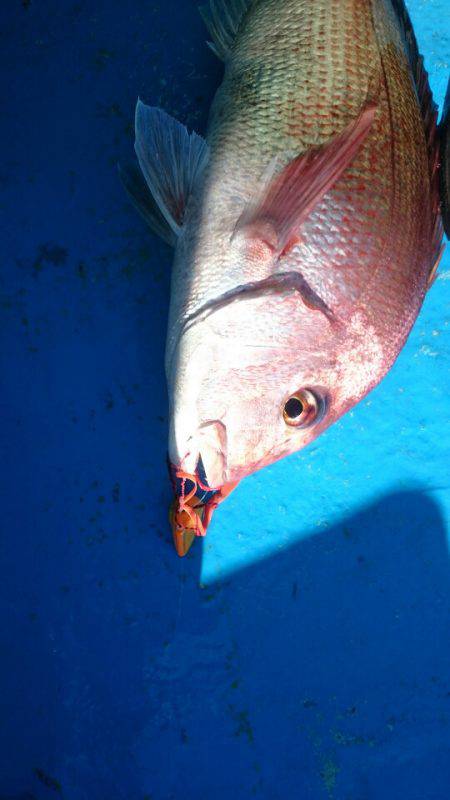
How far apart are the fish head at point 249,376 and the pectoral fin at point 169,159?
0.32 meters

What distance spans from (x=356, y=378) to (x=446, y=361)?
0.64 m

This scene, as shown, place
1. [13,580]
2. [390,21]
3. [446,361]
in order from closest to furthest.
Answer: [390,21]
[13,580]
[446,361]

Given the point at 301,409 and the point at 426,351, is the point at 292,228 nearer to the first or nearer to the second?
the point at 301,409

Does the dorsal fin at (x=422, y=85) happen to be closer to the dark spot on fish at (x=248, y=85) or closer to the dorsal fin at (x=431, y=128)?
the dorsal fin at (x=431, y=128)

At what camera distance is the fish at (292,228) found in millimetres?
1354

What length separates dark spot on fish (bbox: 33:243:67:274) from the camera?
1.76 m

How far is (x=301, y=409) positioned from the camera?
141cm

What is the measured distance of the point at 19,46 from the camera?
5.85 feet

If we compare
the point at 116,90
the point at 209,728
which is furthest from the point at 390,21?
the point at 209,728

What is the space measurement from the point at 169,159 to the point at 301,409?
0.67 meters

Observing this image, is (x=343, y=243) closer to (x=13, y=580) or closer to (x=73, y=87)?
(x=73, y=87)

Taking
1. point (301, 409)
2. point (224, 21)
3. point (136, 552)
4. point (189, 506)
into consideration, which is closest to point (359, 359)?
point (301, 409)

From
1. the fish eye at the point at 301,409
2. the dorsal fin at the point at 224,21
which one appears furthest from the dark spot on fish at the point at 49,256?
the fish eye at the point at 301,409

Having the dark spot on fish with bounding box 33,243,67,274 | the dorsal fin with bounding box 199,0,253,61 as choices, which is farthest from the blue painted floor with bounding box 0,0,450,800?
the dorsal fin with bounding box 199,0,253,61
